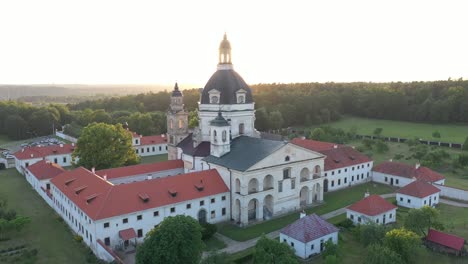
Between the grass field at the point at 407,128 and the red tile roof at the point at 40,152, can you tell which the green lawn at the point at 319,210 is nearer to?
the red tile roof at the point at 40,152

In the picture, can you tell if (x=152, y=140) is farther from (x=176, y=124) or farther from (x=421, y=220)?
(x=421, y=220)

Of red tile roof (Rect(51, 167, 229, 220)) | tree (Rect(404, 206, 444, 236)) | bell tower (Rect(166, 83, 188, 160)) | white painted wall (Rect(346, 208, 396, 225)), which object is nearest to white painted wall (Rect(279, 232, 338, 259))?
white painted wall (Rect(346, 208, 396, 225))

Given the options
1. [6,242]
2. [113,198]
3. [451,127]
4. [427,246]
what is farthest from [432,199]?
[451,127]

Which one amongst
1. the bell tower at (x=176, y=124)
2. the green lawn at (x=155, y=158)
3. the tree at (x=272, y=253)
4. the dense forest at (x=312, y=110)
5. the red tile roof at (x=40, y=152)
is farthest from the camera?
the dense forest at (x=312, y=110)

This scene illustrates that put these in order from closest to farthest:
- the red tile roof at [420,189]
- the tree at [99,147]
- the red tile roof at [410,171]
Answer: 1. the red tile roof at [420,189]
2. the red tile roof at [410,171]
3. the tree at [99,147]

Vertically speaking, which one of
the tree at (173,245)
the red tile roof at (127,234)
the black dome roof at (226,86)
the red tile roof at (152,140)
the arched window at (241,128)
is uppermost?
the black dome roof at (226,86)

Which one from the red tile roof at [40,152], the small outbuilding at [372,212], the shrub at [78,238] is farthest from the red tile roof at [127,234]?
the red tile roof at [40,152]

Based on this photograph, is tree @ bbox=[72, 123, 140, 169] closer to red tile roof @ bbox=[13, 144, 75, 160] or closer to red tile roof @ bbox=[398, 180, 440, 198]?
red tile roof @ bbox=[13, 144, 75, 160]
